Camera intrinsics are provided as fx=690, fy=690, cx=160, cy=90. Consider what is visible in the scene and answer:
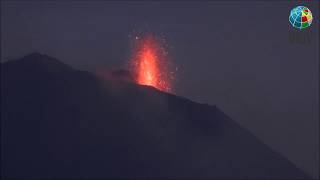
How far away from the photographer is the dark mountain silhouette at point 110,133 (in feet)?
288

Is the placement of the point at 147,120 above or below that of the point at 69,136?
above

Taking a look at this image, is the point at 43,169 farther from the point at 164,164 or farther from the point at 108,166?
the point at 164,164

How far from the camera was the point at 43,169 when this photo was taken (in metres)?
83.6

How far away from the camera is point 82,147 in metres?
90.6

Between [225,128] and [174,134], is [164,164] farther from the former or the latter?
[225,128]

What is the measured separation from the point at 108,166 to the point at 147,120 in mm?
17468

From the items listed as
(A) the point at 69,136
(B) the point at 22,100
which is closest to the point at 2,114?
(B) the point at 22,100

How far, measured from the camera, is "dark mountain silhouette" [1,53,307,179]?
87.7 meters

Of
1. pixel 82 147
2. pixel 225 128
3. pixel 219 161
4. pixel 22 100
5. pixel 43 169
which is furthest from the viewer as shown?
pixel 225 128

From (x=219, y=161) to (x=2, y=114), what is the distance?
3281 cm

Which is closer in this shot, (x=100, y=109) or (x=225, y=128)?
(x=100, y=109)

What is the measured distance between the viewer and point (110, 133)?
96000 mm

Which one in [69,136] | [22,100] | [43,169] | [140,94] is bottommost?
[43,169]

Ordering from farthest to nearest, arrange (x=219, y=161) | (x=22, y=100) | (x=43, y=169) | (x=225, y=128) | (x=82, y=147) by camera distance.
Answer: (x=225, y=128)
(x=219, y=161)
(x=22, y=100)
(x=82, y=147)
(x=43, y=169)
